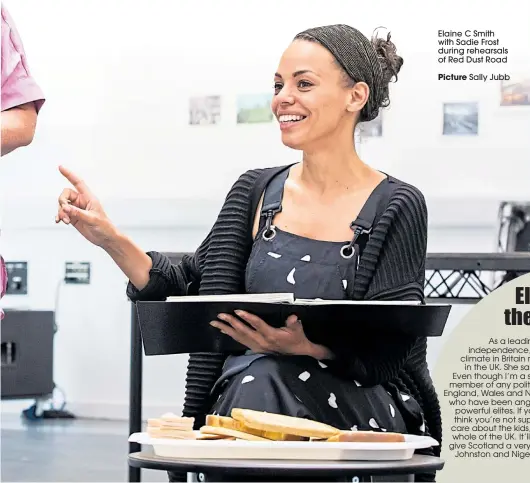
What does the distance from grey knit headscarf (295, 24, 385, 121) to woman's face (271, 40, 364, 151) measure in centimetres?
1

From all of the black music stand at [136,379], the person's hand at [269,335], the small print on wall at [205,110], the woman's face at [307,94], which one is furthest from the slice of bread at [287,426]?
the small print on wall at [205,110]

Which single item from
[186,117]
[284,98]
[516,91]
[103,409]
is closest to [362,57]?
[284,98]

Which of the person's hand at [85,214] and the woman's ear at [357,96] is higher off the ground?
the woman's ear at [357,96]

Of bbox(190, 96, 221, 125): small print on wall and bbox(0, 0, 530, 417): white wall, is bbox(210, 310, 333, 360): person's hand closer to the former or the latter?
bbox(0, 0, 530, 417): white wall

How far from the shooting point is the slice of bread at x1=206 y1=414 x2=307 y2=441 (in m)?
1.07

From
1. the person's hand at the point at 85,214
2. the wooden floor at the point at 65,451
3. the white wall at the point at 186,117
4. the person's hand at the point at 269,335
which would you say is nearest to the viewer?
the person's hand at the point at 269,335

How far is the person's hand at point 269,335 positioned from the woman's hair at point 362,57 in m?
0.46

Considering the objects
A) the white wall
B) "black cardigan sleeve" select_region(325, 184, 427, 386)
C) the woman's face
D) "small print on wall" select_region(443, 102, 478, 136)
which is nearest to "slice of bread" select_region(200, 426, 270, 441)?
"black cardigan sleeve" select_region(325, 184, 427, 386)

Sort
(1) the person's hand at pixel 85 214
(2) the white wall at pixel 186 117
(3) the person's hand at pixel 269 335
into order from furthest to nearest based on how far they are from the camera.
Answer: (2) the white wall at pixel 186 117 → (1) the person's hand at pixel 85 214 → (3) the person's hand at pixel 269 335

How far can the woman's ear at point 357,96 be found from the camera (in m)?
1.59

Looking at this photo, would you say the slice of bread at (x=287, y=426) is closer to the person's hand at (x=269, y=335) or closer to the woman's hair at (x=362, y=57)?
the person's hand at (x=269, y=335)

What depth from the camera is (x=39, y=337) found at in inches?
177

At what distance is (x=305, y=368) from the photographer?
1373 mm

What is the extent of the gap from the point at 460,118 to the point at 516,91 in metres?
0.23
